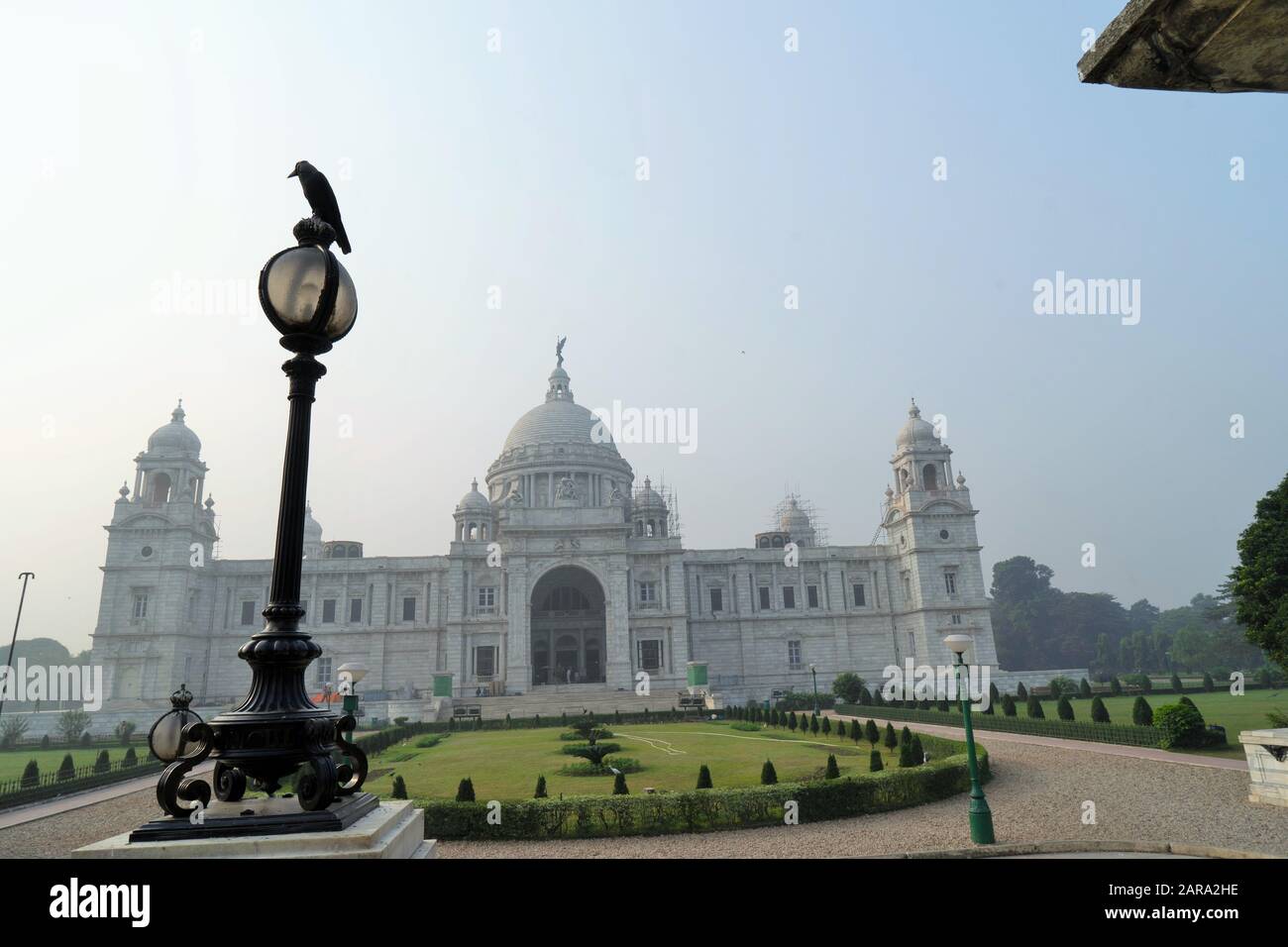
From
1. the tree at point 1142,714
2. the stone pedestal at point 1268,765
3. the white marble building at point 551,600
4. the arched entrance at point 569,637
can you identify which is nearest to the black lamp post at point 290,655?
the stone pedestal at point 1268,765

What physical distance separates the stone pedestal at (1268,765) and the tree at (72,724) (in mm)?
43346

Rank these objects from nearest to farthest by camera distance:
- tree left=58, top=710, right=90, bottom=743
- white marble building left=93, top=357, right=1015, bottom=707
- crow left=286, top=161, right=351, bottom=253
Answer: crow left=286, top=161, right=351, bottom=253 < tree left=58, top=710, right=90, bottom=743 < white marble building left=93, top=357, right=1015, bottom=707

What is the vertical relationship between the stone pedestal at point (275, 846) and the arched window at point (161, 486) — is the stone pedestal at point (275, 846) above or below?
below

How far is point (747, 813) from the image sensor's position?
1388 cm

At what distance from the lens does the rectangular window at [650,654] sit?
50844mm

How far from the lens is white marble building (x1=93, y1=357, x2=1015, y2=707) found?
162 ft

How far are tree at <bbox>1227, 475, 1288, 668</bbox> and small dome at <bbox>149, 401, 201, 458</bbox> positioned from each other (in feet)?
187

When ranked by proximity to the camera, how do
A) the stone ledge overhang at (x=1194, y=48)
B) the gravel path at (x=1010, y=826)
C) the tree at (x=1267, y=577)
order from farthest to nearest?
the tree at (x=1267, y=577), the gravel path at (x=1010, y=826), the stone ledge overhang at (x=1194, y=48)

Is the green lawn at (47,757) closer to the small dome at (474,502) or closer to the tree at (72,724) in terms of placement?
the tree at (72,724)

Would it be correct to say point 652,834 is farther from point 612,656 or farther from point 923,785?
point 612,656

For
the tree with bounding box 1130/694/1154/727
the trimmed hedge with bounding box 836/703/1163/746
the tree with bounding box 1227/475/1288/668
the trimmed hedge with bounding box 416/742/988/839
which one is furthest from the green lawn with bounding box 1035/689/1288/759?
the trimmed hedge with bounding box 416/742/988/839

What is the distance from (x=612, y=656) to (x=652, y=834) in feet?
119

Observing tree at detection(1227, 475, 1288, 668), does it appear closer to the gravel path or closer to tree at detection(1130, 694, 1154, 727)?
tree at detection(1130, 694, 1154, 727)
